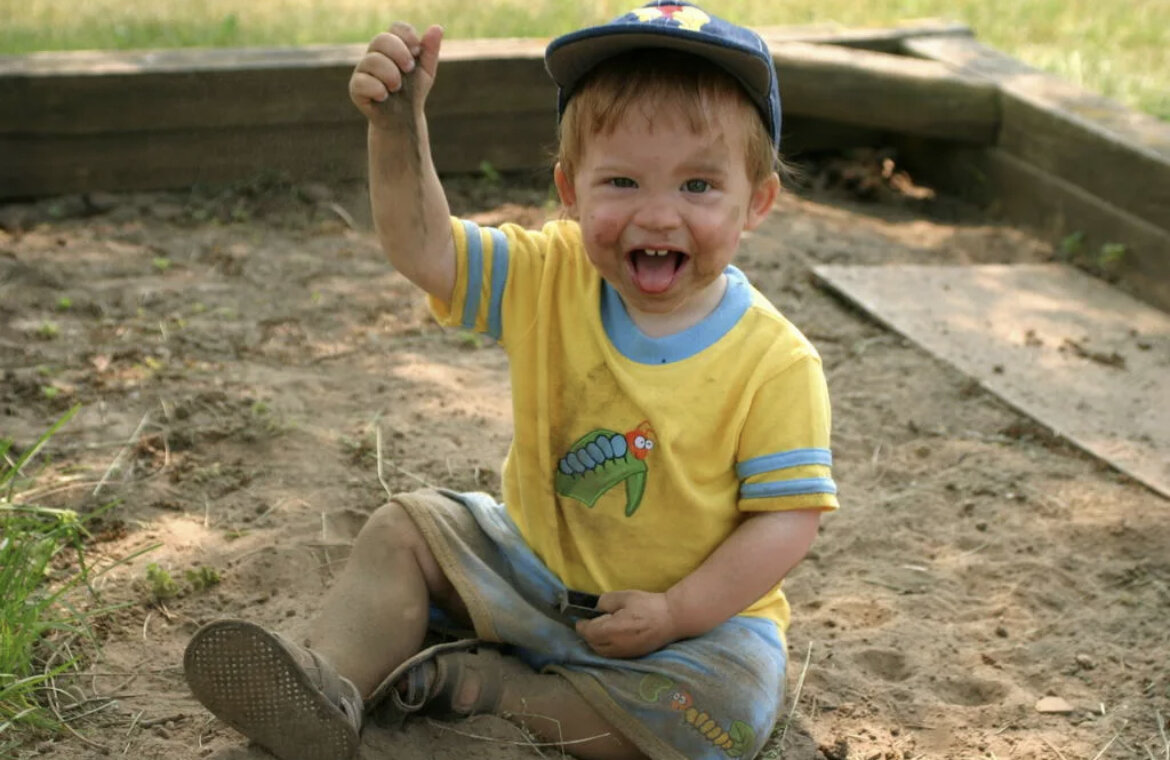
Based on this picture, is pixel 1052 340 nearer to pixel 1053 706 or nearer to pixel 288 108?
pixel 1053 706

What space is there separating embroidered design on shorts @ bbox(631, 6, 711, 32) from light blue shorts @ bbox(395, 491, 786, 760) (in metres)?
0.94

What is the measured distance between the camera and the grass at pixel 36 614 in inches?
94.8

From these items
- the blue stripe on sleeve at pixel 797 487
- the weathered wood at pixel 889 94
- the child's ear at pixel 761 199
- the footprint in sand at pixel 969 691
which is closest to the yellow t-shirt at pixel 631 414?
the blue stripe on sleeve at pixel 797 487

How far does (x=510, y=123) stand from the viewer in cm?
532

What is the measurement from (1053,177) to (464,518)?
317cm

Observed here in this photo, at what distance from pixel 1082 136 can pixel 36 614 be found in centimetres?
373

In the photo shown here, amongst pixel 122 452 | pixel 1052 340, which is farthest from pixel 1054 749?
pixel 122 452

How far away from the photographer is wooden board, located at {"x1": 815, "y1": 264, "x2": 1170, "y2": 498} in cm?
380

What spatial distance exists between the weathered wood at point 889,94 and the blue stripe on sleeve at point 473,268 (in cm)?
311

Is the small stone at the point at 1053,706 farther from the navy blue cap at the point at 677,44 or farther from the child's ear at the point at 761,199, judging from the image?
the navy blue cap at the point at 677,44

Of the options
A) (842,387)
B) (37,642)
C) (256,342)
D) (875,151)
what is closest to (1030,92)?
(875,151)

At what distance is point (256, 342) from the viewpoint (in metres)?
4.07

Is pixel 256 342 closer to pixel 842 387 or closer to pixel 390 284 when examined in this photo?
pixel 390 284

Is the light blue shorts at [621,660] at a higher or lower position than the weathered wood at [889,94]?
lower
